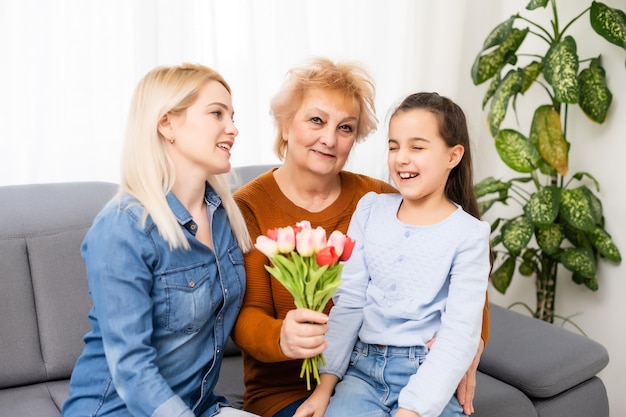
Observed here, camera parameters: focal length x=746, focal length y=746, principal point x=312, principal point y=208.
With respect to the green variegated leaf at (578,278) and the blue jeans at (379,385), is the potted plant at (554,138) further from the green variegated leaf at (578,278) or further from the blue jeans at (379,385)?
the blue jeans at (379,385)

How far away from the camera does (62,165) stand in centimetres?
257

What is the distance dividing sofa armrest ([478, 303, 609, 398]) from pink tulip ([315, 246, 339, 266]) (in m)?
1.08

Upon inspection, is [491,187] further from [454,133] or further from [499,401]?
[454,133]

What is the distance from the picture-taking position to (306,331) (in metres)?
1.52

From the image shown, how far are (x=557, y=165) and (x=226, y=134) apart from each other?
69.3 inches

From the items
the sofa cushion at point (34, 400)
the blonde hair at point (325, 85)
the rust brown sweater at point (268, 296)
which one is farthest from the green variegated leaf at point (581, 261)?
the sofa cushion at point (34, 400)

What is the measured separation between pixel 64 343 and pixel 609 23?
7.48 ft

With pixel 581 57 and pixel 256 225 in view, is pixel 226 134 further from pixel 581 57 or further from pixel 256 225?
pixel 581 57

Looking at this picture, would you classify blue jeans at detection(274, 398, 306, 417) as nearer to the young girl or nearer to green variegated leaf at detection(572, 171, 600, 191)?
the young girl

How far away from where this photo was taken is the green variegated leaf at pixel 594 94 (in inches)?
118

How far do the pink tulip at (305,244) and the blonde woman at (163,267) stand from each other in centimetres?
30

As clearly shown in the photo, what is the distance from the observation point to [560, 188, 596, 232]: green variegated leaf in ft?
9.75

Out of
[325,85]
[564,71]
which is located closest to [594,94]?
[564,71]

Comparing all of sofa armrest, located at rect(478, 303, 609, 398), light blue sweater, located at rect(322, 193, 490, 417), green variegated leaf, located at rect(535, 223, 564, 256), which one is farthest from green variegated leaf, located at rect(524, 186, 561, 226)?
light blue sweater, located at rect(322, 193, 490, 417)
